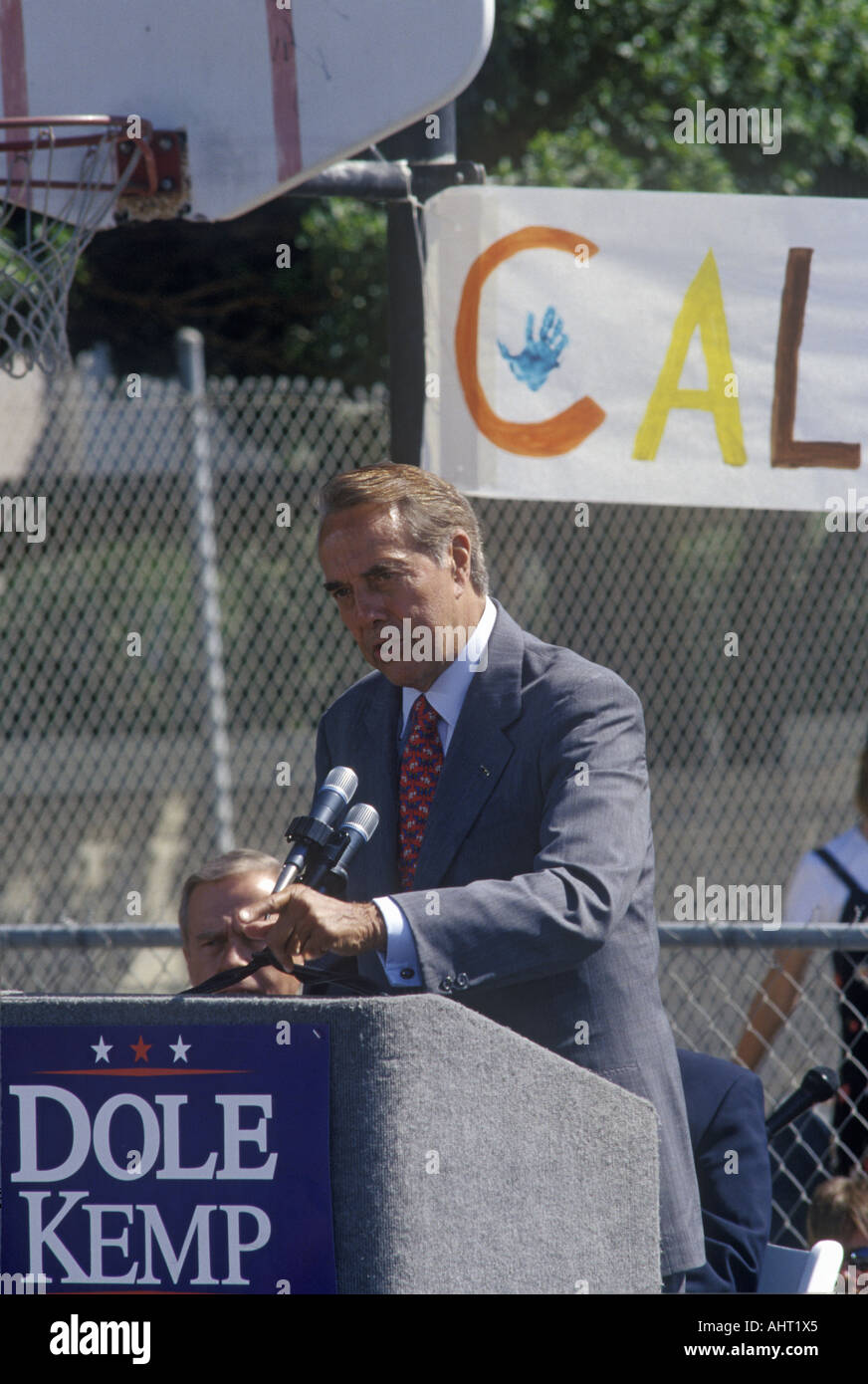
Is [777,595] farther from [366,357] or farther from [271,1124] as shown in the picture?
[271,1124]

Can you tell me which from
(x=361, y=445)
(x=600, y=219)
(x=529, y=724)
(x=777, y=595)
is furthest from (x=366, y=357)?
(x=529, y=724)

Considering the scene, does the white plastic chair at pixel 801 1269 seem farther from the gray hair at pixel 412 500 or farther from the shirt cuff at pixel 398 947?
the gray hair at pixel 412 500

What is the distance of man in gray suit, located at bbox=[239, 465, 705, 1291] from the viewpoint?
7.42 ft

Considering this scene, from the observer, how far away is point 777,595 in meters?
7.44

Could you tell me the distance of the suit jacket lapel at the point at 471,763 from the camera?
255 centimetres

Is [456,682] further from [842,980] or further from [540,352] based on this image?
[842,980]

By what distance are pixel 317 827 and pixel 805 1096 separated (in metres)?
1.85

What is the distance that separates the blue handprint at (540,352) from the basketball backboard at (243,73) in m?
0.72

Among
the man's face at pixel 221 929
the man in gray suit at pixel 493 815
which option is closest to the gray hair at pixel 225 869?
the man's face at pixel 221 929

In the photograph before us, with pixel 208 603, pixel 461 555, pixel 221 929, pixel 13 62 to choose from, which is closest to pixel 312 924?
pixel 461 555

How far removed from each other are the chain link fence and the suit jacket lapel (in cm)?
349

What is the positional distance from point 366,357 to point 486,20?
7.95 m

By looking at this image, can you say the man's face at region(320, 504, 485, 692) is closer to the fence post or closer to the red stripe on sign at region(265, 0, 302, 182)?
the red stripe on sign at region(265, 0, 302, 182)
